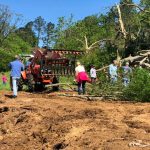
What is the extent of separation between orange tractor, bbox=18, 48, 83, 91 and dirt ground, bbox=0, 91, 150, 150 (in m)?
8.39

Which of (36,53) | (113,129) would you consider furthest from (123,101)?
(36,53)

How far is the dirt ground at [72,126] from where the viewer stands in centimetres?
989

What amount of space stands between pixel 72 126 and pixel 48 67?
536 inches

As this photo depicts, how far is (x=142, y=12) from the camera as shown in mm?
29984

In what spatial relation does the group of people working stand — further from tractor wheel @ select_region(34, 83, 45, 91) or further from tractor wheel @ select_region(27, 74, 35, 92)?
tractor wheel @ select_region(34, 83, 45, 91)

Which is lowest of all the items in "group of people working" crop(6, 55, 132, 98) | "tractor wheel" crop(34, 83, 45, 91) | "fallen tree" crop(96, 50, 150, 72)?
"tractor wheel" crop(34, 83, 45, 91)

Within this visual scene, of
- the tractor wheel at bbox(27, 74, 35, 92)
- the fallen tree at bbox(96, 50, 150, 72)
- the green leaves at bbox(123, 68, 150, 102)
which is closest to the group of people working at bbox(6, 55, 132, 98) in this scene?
the green leaves at bbox(123, 68, 150, 102)

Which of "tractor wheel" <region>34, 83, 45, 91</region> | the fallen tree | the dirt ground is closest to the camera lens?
the dirt ground

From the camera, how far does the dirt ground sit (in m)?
9.89

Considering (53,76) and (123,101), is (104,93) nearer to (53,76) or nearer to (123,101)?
(123,101)

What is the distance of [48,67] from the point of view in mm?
25406

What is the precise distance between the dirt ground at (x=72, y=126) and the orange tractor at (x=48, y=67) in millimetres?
8390

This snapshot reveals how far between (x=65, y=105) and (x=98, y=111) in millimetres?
1970

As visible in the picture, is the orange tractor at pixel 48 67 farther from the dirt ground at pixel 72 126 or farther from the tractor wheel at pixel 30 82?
the dirt ground at pixel 72 126
